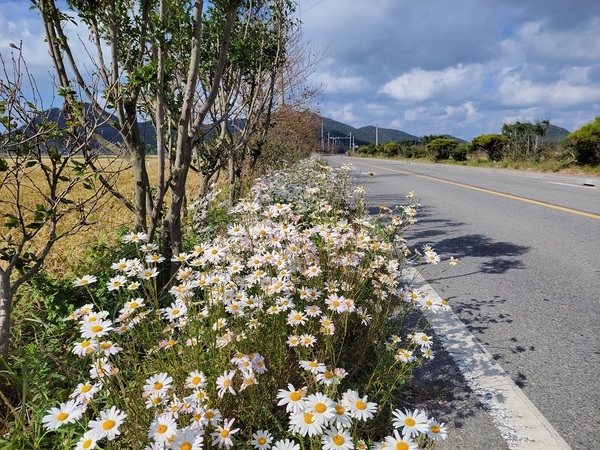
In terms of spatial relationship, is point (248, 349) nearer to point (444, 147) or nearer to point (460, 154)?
point (460, 154)

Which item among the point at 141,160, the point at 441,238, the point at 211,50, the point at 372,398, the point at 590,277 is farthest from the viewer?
the point at 441,238

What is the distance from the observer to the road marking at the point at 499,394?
1.59 m

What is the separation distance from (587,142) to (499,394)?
59.2ft

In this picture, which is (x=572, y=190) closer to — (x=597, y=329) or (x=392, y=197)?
(x=392, y=197)

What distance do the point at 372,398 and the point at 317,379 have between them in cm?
58

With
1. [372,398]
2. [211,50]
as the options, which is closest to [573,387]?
[372,398]

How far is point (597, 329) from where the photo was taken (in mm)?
2533

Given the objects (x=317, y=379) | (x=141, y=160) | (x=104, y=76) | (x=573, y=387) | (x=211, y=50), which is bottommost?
(x=573, y=387)

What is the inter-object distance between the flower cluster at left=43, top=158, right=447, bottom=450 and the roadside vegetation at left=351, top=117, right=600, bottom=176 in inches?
650

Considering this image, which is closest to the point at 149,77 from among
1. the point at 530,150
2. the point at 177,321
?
the point at 177,321

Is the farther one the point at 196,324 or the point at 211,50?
the point at 211,50

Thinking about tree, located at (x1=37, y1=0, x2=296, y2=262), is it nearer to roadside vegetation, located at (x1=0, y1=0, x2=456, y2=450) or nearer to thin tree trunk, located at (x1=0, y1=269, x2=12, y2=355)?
roadside vegetation, located at (x1=0, y1=0, x2=456, y2=450)

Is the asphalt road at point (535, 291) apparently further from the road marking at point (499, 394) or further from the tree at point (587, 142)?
the tree at point (587, 142)

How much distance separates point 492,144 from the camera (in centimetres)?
2567
